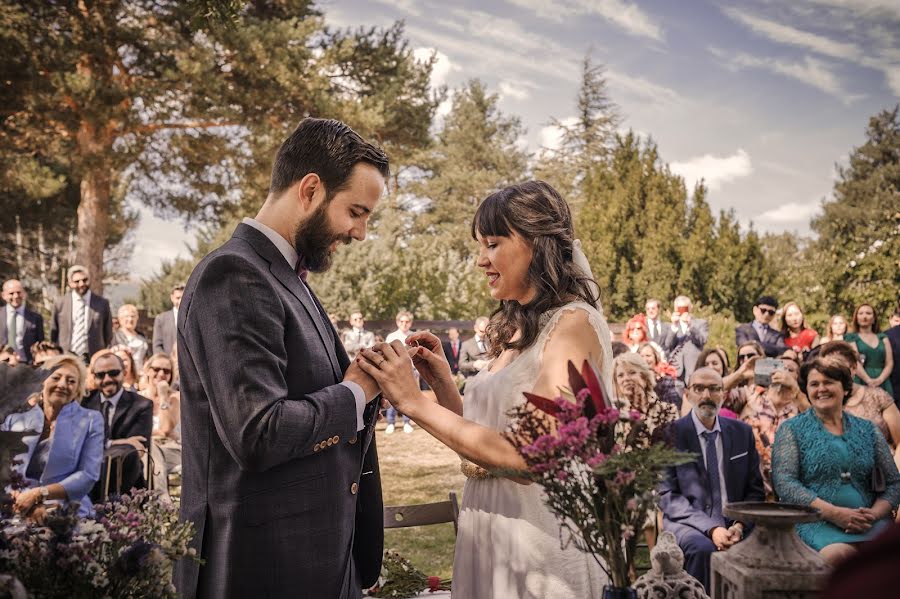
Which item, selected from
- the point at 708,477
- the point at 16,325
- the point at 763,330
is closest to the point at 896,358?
the point at 763,330

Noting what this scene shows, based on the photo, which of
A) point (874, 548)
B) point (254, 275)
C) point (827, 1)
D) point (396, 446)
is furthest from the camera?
point (827, 1)

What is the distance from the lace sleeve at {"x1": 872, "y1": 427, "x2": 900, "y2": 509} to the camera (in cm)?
455

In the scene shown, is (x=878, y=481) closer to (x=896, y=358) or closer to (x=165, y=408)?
(x=896, y=358)

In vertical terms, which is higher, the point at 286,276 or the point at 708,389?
the point at 286,276

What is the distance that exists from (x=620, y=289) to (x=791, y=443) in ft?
48.6

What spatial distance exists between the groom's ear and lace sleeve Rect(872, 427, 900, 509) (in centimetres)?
418

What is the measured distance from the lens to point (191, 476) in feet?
6.04

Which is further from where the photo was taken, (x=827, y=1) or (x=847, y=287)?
(x=827, y=1)

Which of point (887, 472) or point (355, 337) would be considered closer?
point (887, 472)

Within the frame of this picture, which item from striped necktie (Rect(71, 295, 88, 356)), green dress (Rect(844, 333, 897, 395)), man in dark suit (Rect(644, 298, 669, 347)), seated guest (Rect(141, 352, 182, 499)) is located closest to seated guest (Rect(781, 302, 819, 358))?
green dress (Rect(844, 333, 897, 395))

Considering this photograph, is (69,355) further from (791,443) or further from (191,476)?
(791,443)

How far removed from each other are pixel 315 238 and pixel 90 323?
28.2 feet

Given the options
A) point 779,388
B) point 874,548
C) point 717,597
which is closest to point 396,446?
point 779,388

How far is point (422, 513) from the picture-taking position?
165 inches
